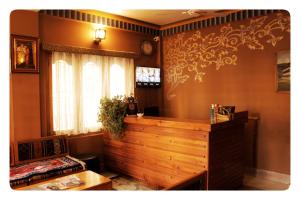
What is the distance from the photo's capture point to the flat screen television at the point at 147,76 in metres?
4.89

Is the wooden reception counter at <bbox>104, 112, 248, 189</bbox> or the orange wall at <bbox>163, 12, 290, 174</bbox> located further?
the orange wall at <bbox>163, 12, 290, 174</bbox>

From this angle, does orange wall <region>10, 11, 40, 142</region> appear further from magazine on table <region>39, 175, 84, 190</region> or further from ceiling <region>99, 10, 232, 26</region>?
ceiling <region>99, 10, 232, 26</region>

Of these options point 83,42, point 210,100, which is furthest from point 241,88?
point 83,42

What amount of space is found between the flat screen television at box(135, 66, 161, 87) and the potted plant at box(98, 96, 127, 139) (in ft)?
3.47

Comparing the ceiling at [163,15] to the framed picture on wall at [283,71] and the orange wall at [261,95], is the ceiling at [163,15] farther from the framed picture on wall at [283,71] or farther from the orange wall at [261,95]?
the framed picture on wall at [283,71]

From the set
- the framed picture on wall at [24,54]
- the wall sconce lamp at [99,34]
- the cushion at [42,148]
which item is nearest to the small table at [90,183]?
the cushion at [42,148]

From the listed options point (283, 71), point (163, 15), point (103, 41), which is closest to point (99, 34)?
point (103, 41)

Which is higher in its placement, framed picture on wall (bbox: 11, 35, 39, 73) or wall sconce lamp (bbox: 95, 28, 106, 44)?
wall sconce lamp (bbox: 95, 28, 106, 44)

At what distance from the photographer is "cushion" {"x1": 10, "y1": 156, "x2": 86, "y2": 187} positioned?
2820 mm

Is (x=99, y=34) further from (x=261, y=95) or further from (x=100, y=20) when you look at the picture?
(x=261, y=95)

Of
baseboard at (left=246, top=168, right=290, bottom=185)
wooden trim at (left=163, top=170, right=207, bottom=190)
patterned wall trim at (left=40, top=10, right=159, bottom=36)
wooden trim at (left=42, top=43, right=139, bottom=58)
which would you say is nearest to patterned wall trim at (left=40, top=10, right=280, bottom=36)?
patterned wall trim at (left=40, top=10, right=159, bottom=36)

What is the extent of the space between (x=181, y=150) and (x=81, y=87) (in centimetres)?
196
